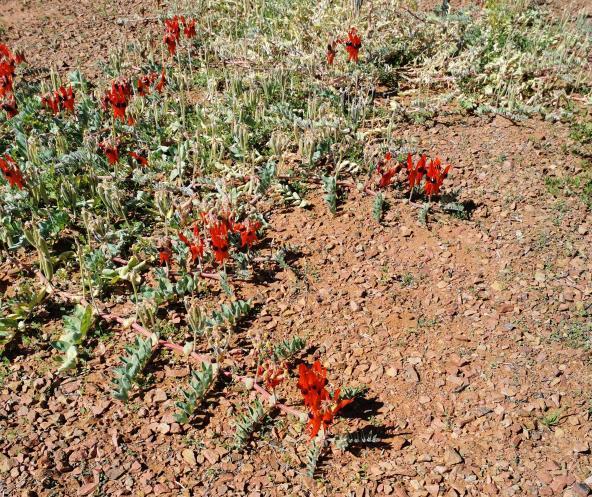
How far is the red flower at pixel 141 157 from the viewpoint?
5262mm

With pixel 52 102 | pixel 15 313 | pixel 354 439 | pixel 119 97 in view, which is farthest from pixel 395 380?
pixel 52 102

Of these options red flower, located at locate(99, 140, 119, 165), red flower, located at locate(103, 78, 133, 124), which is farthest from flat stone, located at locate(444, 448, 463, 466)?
red flower, located at locate(103, 78, 133, 124)

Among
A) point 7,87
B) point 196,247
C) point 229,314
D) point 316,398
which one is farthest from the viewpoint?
point 7,87

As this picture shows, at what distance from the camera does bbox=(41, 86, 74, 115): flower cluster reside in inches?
221

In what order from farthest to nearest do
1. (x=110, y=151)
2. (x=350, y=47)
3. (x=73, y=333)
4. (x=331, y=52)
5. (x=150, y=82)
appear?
(x=150, y=82), (x=331, y=52), (x=350, y=47), (x=110, y=151), (x=73, y=333)

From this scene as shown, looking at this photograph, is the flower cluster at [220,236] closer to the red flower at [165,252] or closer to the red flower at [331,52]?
the red flower at [165,252]

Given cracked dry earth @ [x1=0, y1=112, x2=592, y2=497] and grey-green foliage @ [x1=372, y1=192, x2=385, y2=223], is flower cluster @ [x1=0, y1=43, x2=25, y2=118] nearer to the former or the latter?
cracked dry earth @ [x1=0, y1=112, x2=592, y2=497]

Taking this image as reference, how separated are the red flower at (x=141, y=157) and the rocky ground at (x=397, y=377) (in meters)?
1.28

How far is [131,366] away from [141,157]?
222 centimetres

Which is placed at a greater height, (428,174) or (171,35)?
(171,35)

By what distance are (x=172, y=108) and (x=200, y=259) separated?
8.05ft

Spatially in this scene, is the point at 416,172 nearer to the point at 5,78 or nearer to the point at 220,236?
the point at 220,236

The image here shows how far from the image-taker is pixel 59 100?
586 cm

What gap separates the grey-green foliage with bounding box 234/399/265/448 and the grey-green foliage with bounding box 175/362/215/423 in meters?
0.26
